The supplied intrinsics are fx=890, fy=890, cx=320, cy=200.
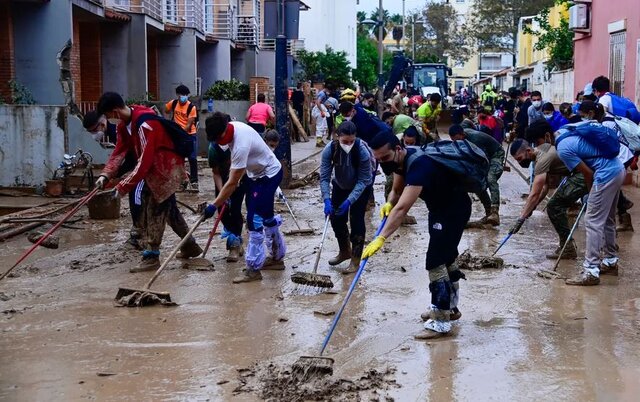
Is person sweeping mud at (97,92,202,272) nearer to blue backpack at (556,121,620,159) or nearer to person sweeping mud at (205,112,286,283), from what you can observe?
person sweeping mud at (205,112,286,283)

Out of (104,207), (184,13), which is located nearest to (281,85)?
(104,207)

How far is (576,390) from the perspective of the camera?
5430 mm

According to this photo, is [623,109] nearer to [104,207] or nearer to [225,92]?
[104,207]

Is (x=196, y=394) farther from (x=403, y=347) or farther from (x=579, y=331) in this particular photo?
(x=579, y=331)

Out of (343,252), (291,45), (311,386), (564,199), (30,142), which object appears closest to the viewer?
(311,386)

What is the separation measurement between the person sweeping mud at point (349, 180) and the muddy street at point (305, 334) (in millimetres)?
422

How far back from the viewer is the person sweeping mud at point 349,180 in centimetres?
879

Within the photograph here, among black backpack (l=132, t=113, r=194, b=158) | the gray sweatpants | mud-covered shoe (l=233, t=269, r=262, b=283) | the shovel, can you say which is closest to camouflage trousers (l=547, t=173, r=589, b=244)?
the gray sweatpants

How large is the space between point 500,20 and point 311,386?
57.2 m

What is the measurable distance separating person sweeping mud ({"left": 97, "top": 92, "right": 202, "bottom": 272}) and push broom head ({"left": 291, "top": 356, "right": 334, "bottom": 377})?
11.6 ft

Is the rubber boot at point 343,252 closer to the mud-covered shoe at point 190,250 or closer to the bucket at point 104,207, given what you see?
the mud-covered shoe at point 190,250

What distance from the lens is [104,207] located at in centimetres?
1223

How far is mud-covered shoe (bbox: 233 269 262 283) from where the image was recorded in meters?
8.45

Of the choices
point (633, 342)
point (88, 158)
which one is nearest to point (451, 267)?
point (633, 342)
